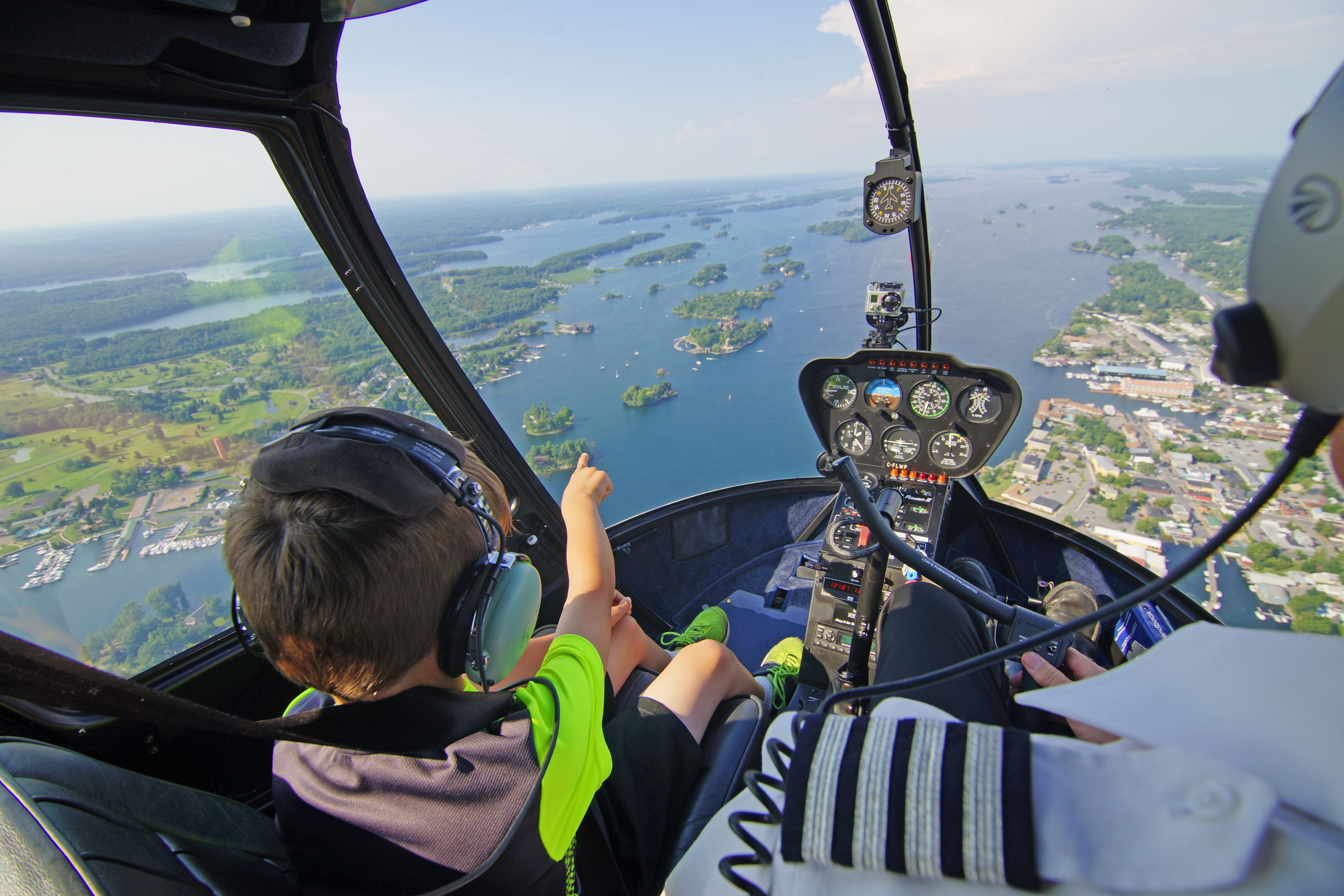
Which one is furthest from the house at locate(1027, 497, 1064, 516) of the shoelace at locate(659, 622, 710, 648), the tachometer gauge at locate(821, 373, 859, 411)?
the shoelace at locate(659, 622, 710, 648)

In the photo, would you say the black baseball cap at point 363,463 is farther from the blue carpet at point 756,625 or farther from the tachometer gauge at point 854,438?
the blue carpet at point 756,625

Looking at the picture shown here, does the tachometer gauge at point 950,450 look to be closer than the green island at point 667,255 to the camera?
Yes

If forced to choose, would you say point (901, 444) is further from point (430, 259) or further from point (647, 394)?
point (430, 259)

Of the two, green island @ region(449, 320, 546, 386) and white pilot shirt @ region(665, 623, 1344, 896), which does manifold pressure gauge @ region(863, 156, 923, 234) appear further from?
white pilot shirt @ region(665, 623, 1344, 896)

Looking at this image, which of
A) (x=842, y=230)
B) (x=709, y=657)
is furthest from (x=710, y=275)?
(x=709, y=657)

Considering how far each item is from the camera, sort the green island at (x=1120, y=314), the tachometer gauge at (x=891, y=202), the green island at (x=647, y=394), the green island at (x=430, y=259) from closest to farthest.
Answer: the green island at (x=430, y=259) < the green island at (x=1120, y=314) < the tachometer gauge at (x=891, y=202) < the green island at (x=647, y=394)

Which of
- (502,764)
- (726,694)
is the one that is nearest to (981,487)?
(726,694)

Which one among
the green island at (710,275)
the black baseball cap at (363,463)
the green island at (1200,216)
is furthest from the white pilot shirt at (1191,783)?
the green island at (710,275)

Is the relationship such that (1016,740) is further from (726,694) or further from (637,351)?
(637,351)

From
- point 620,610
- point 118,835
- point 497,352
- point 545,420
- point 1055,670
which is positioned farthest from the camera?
point 545,420
